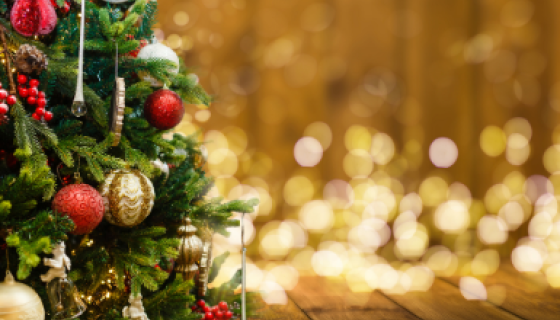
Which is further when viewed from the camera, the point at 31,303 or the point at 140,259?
the point at 140,259

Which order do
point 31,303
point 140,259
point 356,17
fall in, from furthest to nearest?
point 356,17
point 140,259
point 31,303

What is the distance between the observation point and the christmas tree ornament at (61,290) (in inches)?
24.6

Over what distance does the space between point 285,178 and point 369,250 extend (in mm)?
445

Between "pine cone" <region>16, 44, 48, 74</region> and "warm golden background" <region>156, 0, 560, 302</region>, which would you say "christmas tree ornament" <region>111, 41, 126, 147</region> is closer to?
"pine cone" <region>16, 44, 48, 74</region>

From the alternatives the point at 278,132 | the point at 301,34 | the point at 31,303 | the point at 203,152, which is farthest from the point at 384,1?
the point at 31,303

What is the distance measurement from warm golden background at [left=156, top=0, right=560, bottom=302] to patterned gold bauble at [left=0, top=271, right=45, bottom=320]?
109 cm

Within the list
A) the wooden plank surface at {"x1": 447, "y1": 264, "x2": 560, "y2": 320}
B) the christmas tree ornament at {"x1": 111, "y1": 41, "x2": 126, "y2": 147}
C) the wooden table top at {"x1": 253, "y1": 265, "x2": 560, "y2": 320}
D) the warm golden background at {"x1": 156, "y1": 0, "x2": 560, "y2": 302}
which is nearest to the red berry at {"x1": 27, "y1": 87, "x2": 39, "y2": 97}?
the christmas tree ornament at {"x1": 111, "y1": 41, "x2": 126, "y2": 147}

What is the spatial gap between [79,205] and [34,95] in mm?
187

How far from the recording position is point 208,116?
171 cm

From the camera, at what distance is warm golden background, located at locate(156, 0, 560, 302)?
1733 millimetres

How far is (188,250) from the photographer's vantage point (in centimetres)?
83

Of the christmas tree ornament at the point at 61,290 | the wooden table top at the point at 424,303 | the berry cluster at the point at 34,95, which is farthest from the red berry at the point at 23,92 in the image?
the wooden table top at the point at 424,303

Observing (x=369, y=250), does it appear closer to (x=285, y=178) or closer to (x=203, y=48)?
(x=285, y=178)

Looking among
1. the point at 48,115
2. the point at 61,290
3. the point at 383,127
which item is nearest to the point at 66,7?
the point at 48,115
